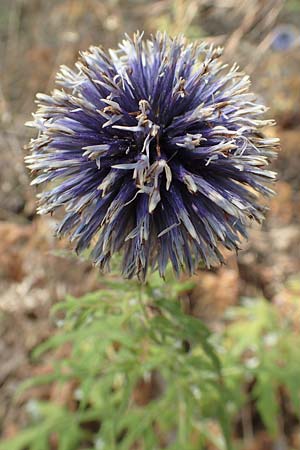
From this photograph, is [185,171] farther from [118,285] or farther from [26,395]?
[26,395]

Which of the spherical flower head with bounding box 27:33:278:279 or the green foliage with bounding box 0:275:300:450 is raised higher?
the spherical flower head with bounding box 27:33:278:279

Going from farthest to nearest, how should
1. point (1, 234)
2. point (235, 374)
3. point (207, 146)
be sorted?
point (1, 234), point (235, 374), point (207, 146)

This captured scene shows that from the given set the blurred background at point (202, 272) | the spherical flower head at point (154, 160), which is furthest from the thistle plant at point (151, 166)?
the blurred background at point (202, 272)

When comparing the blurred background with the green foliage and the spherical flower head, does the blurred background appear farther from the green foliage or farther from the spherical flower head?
the spherical flower head

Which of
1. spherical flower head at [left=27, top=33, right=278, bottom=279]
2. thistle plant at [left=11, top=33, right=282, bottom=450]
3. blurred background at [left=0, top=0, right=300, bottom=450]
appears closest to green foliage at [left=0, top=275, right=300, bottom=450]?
thistle plant at [left=11, top=33, right=282, bottom=450]

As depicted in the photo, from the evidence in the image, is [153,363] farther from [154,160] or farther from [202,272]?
[202,272]

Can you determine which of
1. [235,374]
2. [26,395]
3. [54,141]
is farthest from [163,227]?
[26,395]

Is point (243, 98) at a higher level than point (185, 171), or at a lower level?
higher
